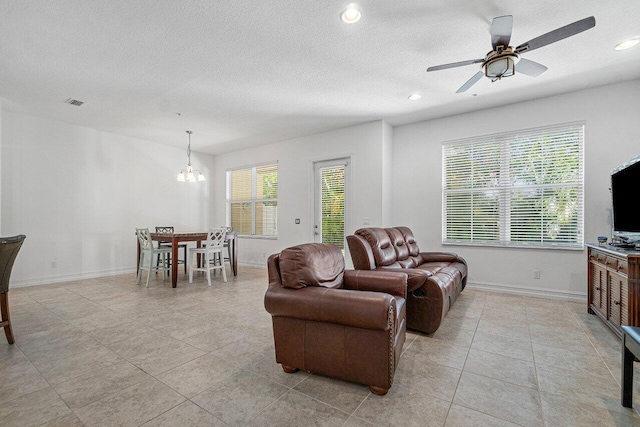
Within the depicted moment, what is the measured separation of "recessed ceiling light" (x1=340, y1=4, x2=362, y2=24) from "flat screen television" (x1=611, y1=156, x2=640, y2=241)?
2888mm

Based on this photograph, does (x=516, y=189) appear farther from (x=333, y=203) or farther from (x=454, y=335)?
(x=333, y=203)

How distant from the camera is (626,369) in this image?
1629mm

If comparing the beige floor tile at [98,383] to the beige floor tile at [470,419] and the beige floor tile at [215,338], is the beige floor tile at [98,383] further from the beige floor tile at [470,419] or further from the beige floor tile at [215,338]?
the beige floor tile at [470,419]

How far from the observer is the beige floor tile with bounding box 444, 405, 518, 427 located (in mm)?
1543

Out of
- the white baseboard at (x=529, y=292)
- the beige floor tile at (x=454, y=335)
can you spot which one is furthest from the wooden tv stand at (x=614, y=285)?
the beige floor tile at (x=454, y=335)

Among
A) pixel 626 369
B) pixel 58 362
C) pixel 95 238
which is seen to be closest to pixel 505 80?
pixel 626 369

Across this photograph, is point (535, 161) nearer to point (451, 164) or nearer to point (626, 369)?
point (451, 164)

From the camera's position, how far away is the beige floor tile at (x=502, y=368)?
198cm

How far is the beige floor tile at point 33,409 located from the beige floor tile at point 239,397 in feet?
2.44

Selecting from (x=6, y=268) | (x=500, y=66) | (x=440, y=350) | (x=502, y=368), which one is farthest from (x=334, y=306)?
(x=6, y=268)

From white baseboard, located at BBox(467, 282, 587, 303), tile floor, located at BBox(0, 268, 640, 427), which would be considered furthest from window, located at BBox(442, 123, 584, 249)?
tile floor, located at BBox(0, 268, 640, 427)

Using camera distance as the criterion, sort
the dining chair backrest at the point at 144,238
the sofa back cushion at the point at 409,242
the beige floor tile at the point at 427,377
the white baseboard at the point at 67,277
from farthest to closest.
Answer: the dining chair backrest at the point at 144,238 → the white baseboard at the point at 67,277 → the sofa back cushion at the point at 409,242 → the beige floor tile at the point at 427,377

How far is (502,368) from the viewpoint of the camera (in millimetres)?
2129

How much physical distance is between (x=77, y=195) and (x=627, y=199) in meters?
7.85
